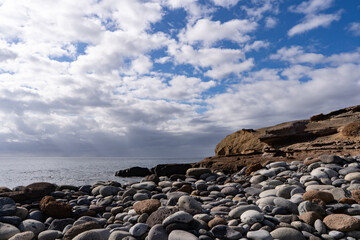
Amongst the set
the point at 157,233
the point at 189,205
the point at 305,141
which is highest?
the point at 305,141

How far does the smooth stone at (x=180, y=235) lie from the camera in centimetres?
371

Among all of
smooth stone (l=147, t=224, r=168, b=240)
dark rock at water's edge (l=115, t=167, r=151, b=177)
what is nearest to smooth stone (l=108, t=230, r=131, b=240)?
smooth stone (l=147, t=224, r=168, b=240)

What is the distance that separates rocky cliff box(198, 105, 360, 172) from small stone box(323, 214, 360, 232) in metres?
6.02

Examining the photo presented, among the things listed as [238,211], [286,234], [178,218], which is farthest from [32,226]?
[286,234]

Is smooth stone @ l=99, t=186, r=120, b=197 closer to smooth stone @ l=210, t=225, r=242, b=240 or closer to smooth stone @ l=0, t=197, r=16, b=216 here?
Result: smooth stone @ l=0, t=197, r=16, b=216

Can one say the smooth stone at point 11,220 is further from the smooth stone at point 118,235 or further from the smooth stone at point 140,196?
the smooth stone at point 140,196

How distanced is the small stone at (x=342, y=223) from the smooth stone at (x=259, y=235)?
43.4 inches

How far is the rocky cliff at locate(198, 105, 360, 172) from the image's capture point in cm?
1008

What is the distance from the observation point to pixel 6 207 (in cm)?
550

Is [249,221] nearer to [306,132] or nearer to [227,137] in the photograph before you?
[306,132]

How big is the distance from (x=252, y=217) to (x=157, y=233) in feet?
4.92

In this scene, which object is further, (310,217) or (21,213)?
(21,213)

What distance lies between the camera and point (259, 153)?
1241 cm

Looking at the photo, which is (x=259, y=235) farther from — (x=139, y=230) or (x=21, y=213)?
(x=21, y=213)
